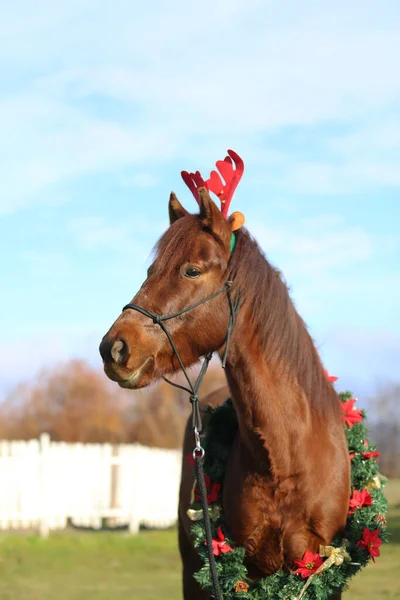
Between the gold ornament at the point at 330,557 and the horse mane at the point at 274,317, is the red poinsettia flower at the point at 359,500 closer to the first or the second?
the gold ornament at the point at 330,557

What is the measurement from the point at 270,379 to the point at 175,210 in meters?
1.09

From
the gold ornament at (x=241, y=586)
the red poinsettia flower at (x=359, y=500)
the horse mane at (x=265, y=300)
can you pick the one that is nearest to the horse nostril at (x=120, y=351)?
the horse mane at (x=265, y=300)

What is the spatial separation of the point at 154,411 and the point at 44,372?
487cm

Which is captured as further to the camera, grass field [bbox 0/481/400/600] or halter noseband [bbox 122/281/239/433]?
grass field [bbox 0/481/400/600]

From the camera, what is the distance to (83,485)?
1554 cm

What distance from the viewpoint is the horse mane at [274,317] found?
13.1 feet

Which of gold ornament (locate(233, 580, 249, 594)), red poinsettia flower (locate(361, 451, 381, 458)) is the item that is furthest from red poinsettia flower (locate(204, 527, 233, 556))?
red poinsettia flower (locate(361, 451, 381, 458))

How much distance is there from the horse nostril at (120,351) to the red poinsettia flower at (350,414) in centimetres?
154

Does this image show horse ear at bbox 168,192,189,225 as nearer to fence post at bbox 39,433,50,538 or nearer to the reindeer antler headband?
the reindeer antler headband

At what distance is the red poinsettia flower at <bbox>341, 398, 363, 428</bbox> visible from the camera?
15.1 ft

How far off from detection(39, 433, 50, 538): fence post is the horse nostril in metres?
11.5

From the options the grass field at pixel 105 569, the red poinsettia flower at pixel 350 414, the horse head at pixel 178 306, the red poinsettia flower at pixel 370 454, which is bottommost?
the grass field at pixel 105 569

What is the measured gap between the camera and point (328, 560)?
3.96 metres

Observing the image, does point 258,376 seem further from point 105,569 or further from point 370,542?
point 105,569
